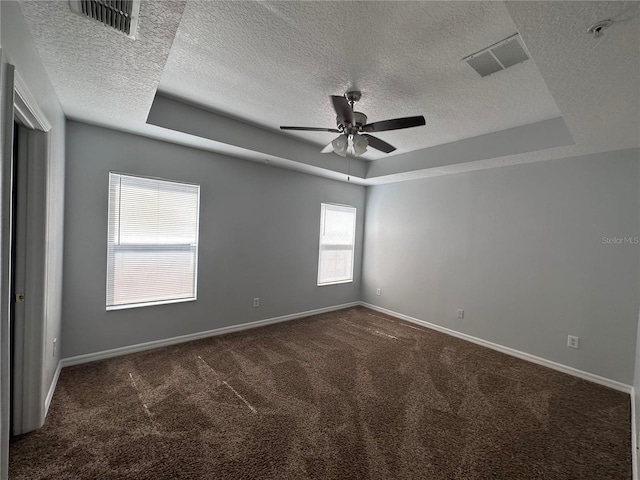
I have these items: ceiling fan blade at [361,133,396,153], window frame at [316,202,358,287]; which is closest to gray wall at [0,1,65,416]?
ceiling fan blade at [361,133,396,153]

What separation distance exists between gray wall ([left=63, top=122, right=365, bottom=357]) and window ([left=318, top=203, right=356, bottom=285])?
15cm

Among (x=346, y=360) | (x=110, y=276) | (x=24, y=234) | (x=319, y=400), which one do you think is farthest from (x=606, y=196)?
(x=110, y=276)

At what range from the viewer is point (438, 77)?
87.8 inches

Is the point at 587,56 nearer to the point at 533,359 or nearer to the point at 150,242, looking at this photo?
the point at 533,359

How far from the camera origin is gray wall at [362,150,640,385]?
9.51 feet

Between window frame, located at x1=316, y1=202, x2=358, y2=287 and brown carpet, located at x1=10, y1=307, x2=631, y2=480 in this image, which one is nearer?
brown carpet, located at x1=10, y1=307, x2=631, y2=480

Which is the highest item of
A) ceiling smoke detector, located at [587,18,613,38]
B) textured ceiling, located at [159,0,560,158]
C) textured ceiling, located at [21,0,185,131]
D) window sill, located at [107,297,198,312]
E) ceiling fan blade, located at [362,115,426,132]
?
textured ceiling, located at [159,0,560,158]

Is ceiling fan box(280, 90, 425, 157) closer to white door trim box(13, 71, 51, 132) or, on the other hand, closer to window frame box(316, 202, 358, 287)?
white door trim box(13, 71, 51, 132)

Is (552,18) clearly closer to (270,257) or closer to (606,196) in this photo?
(606,196)

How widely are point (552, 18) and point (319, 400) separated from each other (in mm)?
2814

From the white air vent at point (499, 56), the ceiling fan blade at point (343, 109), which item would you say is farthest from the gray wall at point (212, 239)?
the white air vent at point (499, 56)

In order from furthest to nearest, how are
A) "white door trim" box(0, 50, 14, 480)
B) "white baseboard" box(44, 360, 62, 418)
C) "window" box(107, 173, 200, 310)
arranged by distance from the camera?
"window" box(107, 173, 200, 310) → "white baseboard" box(44, 360, 62, 418) → "white door trim" box(0, 50, 14, 480)

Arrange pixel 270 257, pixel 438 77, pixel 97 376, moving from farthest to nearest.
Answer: pixel 270 257, pixel 97 376, pixel 438 77

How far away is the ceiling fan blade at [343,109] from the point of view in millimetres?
2117
